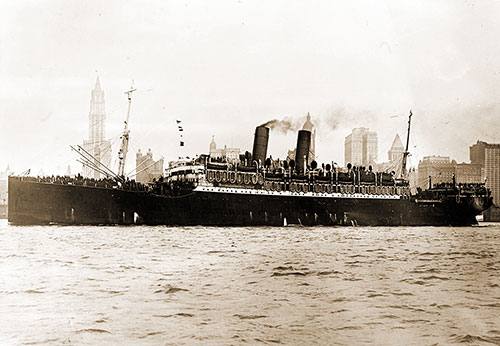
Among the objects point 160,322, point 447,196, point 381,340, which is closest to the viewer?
point 381,340

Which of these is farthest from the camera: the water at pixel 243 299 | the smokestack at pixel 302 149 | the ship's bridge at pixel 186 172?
the smokestack at pixel 302 149

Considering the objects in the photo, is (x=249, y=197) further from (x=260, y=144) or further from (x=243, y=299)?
(x=243, y=299)

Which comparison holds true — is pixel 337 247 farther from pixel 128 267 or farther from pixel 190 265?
pixel 128 267

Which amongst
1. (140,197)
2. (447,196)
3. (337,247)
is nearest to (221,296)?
(337,247)

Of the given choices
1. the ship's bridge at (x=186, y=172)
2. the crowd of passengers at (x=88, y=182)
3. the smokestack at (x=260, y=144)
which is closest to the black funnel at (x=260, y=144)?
the smokestack at (x=260, y=144)

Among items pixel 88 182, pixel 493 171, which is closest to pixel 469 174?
pixel 493 171

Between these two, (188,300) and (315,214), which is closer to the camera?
(188,300)

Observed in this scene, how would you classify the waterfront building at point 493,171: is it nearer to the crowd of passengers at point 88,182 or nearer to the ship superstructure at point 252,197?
the ship superstructure at point 252,197
